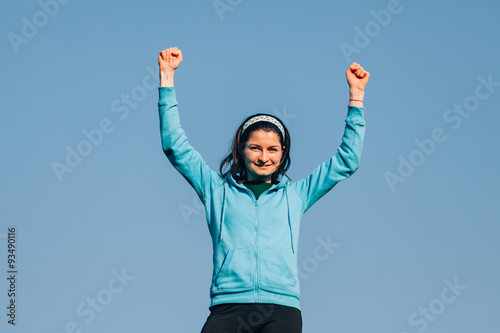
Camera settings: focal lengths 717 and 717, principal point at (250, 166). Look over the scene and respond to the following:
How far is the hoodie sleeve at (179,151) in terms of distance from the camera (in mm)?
5938

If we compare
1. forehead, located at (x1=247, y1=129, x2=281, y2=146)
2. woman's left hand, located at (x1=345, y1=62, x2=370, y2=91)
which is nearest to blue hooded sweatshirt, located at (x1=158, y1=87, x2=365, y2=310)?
woman's left hand, located at (x1=345, y1=62, x2=370, y2=91)

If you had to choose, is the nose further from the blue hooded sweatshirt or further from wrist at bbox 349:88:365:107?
wrist at bbox 349:88:365:107

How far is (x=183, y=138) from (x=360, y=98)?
1.56 m

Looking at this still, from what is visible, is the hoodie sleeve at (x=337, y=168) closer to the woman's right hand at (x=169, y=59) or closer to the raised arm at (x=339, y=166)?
the raised arm at (x=339, y=166)

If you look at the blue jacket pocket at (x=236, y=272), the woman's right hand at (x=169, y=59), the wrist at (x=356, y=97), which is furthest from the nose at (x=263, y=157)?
Result: the woman's right hand at (x=169, y=59)

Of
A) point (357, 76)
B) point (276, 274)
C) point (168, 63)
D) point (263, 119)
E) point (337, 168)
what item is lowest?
point (276, 274)

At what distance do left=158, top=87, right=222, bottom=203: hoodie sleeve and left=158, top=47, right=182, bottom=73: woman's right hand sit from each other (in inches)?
8.1

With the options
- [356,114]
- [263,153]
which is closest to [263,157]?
[263,153]

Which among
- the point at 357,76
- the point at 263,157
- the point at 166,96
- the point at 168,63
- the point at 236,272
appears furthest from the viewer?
the point at 357,76

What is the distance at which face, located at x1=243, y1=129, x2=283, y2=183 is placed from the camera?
5.91m

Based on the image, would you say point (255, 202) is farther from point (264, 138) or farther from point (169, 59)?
point (169, 59)

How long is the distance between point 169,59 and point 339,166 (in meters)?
1.72

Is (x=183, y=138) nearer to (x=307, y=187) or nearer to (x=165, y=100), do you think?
(x=165, y=100)

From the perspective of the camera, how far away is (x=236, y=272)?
5.47m
